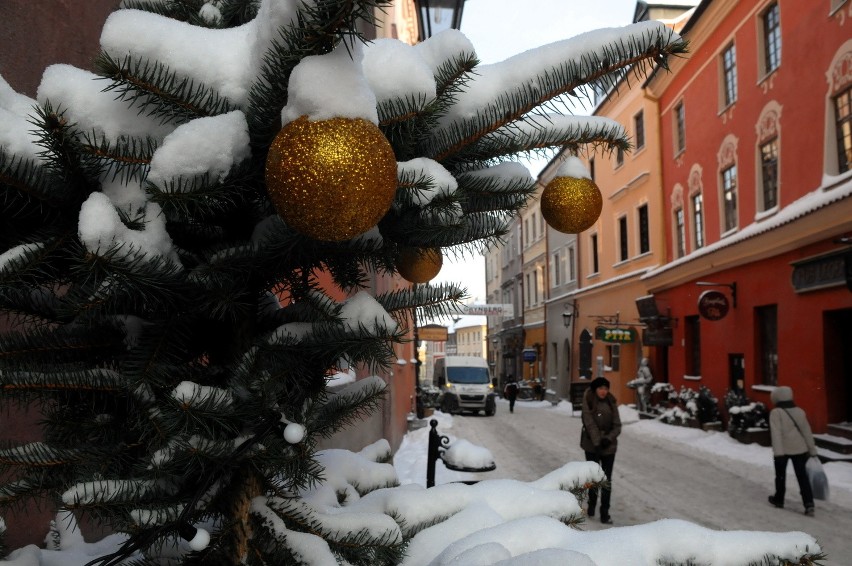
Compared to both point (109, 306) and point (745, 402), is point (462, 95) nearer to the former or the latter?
point (109, 306)

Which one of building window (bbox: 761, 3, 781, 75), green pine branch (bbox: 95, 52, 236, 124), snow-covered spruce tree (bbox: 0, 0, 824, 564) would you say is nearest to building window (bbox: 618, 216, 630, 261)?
building window (bbox: 761, 3, 781, 75)

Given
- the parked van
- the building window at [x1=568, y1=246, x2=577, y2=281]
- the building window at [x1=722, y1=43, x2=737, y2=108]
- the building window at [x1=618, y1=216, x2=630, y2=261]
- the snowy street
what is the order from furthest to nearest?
the building window at [x1=568, y1=246, x2=577, y2=281] < the building window at [x1=618, y1=216, x2=630, y2=261] < the parked van < the building window at [x1=722, y1=43, x2=737, y2=108] < the snowy street

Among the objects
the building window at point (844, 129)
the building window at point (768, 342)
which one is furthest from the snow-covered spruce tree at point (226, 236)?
the building window at point (768, 342)

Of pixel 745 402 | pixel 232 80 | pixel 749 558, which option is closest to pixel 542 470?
pixel 745 402

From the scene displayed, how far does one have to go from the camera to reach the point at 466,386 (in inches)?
901

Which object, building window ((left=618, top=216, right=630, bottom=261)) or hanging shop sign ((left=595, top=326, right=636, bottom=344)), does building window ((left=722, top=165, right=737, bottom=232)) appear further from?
building window ((left=618, top=216, right=630, bottom=261))

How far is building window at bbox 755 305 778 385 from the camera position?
14.0 metres

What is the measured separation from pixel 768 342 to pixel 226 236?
50.3ft

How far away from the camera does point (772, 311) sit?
14133mm

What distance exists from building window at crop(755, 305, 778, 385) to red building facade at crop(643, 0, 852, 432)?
28 mm

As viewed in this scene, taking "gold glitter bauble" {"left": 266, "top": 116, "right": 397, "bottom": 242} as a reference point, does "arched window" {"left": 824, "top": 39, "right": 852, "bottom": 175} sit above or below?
above

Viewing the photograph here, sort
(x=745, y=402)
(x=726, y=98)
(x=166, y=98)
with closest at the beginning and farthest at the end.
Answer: (x=166, y=98), (x=745, y=402), (x=726, y=98)

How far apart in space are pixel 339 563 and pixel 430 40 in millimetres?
1097

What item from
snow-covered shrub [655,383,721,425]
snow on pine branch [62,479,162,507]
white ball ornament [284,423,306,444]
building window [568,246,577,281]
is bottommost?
snow-covered shrub [655,383,721,425]
